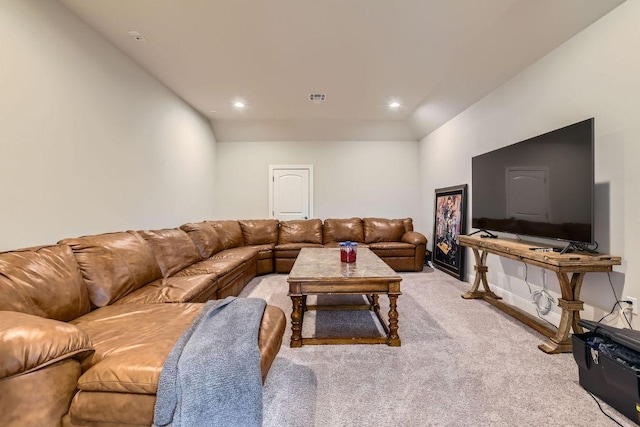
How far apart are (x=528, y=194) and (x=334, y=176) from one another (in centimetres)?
373

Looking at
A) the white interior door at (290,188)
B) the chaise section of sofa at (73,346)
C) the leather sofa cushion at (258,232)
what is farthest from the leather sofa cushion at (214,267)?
the white interior door at (290,188)

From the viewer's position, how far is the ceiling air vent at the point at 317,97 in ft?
13.3

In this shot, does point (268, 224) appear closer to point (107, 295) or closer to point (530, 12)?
point (107, 295)

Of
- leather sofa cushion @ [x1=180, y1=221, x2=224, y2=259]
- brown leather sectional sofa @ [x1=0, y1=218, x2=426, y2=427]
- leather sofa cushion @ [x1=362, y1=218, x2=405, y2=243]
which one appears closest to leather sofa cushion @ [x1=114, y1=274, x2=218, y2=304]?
brown leather sectional sofa @ [x1=0, y1=218, x2=426, y2=427]

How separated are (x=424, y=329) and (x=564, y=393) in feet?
3.30

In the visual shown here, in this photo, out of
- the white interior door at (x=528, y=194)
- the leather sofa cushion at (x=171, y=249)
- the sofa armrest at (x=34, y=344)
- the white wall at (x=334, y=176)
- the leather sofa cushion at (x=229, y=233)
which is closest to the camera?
the sofa armrest at (x=34, y=344)

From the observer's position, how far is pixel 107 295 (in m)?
1.99

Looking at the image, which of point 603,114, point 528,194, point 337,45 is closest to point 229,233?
point 337,45

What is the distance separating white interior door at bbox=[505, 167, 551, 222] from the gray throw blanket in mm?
2673

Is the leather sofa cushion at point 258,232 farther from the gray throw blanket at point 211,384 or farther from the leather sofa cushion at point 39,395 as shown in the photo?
the leather sofa cushion at point 39,395

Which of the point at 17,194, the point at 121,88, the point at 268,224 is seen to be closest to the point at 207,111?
the point at 121,88

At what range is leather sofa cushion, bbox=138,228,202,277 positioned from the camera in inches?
110

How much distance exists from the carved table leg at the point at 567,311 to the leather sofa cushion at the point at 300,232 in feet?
11.7

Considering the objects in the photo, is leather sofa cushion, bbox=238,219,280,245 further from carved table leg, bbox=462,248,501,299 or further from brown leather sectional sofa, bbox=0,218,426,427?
carved table leg, bbox=462,248,501,299
